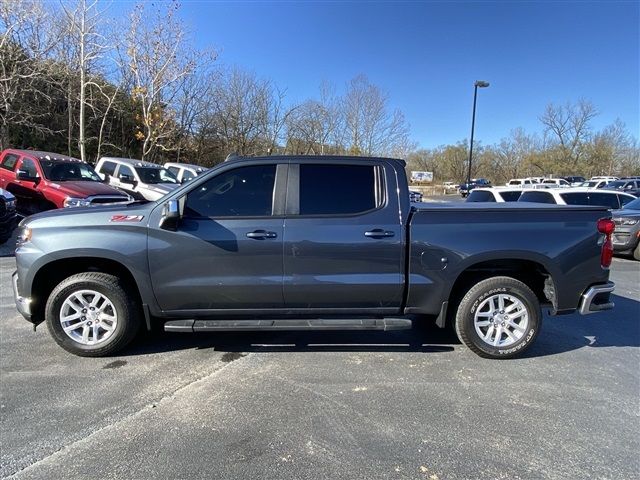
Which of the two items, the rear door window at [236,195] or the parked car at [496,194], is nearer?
the rear door window at [236,195]

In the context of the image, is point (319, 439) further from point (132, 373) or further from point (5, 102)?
point (5, 102)

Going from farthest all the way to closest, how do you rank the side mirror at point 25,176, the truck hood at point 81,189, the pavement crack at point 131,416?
1. the side mirror at point 25,176
2. the truck hood at point 81,189
3. the pavement crack at point 131,416

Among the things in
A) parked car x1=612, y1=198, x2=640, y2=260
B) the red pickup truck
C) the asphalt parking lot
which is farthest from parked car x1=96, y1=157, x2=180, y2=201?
parked car x1=612, y1=198, x2=640, y2=260

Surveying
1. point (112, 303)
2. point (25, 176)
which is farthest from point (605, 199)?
point (25, 176)

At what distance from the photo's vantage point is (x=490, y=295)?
405 cm

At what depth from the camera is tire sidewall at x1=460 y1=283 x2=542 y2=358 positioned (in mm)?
4039

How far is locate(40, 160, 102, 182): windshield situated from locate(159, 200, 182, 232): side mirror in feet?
28.1

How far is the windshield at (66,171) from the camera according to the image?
1064cm

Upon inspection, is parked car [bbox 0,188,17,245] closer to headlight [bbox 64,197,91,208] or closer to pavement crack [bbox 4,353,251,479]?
headlight [bbox 64,197,91,208]

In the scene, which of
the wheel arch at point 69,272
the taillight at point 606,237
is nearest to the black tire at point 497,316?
the taillight at point 606,237

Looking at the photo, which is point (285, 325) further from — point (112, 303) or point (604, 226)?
point (604, 226)

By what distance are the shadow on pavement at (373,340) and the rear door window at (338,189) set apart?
57.3 inches

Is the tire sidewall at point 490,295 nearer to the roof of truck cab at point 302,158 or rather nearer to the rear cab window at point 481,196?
the roof of truck cab at point 302,158

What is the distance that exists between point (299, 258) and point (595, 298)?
287 cm
